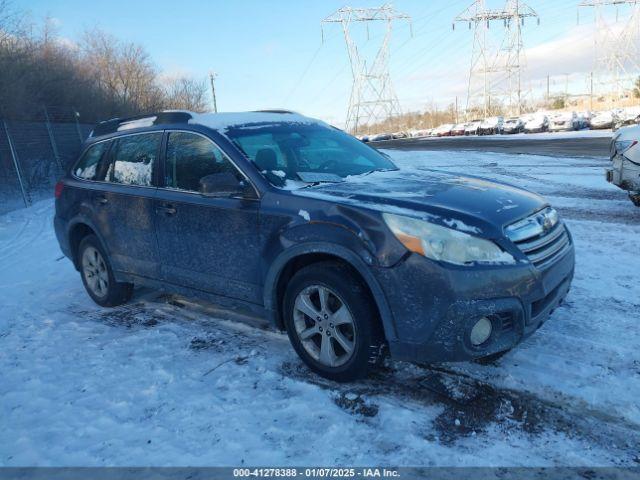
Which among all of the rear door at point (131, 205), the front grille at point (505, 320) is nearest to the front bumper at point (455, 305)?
the front grille at point (505, 320)

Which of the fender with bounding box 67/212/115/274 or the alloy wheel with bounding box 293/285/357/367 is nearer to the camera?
the alloy wheel with bounding box 293/285/357/367

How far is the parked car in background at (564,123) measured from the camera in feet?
130

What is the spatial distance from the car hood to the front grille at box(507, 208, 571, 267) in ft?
0.22

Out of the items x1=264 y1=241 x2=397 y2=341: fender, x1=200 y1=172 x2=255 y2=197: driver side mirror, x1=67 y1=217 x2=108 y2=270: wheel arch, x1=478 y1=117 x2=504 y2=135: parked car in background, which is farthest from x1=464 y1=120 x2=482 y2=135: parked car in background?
x1=264 y1=241 x2=397 y2=341: fender

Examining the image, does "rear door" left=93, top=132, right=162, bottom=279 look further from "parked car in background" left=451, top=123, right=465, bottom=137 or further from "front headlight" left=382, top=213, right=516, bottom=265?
"parked car in background" left=451, top=123, right=465, bottom=137

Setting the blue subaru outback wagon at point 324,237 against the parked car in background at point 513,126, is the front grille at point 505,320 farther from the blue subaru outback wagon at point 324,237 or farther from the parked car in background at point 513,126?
the parked car in background at point 513,126

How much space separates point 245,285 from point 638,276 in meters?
3.77

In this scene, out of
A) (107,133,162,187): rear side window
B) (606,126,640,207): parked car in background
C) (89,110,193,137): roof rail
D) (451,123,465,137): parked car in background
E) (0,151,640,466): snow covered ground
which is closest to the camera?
(0,151,640,466): snow covered ground

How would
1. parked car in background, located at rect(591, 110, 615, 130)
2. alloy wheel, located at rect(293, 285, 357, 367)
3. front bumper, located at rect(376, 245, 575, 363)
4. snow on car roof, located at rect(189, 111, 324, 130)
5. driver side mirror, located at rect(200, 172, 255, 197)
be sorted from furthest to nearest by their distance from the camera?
parked car in background, located at rect(591, 110, 615, 130) → snow on car roof, located at rect(189, 111, 324, 130) → driver side mirror, located at rect(200, 172, 255, 197) → alloy wheel, located at rect(293, 285, 357, 367) → front bumper, located at rect(376, 245, 575, 363)

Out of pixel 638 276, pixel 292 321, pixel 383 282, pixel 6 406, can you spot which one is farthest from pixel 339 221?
pixel 638 276

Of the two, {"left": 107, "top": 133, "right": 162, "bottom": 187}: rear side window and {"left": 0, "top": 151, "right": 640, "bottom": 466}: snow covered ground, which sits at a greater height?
{"left": 107, "top": 133, "right": 162, "bottom": 187}: rear side window

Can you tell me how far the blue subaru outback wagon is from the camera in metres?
2.90

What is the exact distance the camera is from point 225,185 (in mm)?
3611

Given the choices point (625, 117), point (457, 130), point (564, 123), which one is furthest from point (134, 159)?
point (457, 130)
